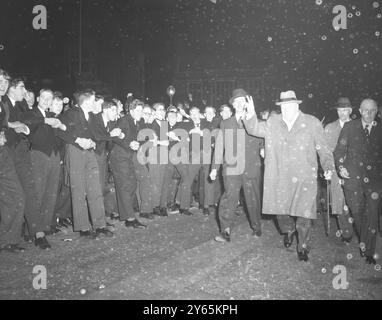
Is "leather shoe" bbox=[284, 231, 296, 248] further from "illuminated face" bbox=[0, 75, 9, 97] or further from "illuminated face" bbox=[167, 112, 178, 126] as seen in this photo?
"illuminated face" bbox=[0, 75, 9, 97]

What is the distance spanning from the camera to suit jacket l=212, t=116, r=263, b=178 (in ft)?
19.3

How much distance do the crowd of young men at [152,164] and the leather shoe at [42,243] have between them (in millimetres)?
14

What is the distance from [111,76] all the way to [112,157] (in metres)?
8.80

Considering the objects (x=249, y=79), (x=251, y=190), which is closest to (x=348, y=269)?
(x=251, y=190)

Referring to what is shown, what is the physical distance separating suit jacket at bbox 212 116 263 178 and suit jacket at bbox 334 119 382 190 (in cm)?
128

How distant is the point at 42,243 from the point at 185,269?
7.35ft

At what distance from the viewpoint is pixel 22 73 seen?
39.6 ft

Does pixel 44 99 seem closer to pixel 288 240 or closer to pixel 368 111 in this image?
pixel 288 240

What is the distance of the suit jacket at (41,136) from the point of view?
18.4 ft

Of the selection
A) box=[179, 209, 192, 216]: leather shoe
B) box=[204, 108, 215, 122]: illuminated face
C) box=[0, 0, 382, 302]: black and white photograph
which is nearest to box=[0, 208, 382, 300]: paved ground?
box=[0, 0, 382, 302]: black and white photograph

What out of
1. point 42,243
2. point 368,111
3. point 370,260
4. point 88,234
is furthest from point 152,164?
point 370,260

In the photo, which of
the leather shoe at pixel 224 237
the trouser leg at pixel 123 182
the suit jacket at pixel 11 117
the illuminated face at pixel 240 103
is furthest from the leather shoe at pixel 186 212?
the suit jacket at pixel 11 117

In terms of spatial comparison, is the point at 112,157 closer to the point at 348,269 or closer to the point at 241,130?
the point at 241,130

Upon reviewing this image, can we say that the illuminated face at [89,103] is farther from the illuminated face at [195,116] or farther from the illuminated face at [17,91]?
the illuminated face at [195,116]
